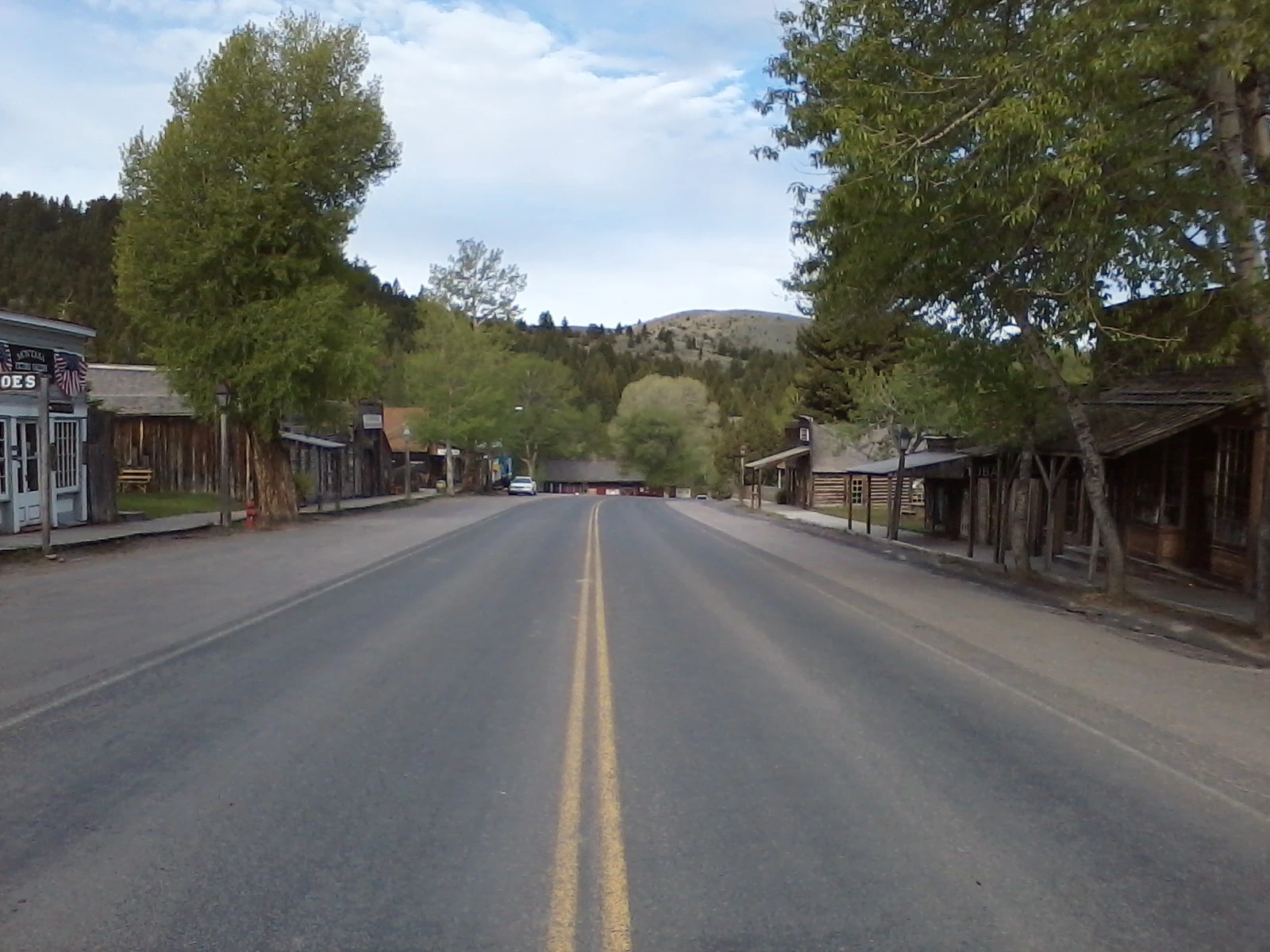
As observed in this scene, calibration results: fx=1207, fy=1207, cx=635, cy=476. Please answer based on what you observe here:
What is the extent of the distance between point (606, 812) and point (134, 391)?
4578cm

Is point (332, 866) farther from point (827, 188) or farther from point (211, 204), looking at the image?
point (211, 204)

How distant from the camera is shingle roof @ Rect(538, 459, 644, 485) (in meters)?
126

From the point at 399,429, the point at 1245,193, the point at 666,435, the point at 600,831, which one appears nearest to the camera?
the point at 600,831

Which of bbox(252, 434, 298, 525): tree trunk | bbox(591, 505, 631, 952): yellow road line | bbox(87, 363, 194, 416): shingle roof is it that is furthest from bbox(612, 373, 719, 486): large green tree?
bbox(591, 505, 631, 952): yellow road line

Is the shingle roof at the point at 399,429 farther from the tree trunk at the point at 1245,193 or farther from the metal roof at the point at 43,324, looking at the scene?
the tree trunk at the point at 1245,193

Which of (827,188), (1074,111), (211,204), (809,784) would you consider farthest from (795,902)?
(211,204)

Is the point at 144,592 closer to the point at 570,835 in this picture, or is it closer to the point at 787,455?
the point at 570,835

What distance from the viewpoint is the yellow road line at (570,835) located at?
4781 millimetres

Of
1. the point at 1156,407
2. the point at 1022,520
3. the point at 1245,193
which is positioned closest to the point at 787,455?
the point at 1156,407

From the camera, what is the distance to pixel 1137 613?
54.7 feet

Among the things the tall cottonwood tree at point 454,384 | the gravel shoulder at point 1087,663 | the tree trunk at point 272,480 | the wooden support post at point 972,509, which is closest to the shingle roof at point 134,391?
the tree trunk at point 272,480

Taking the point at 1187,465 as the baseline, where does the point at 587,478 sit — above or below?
below

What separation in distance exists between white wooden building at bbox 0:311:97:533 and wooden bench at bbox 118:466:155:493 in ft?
42.0

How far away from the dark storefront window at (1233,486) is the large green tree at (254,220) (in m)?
21.9
